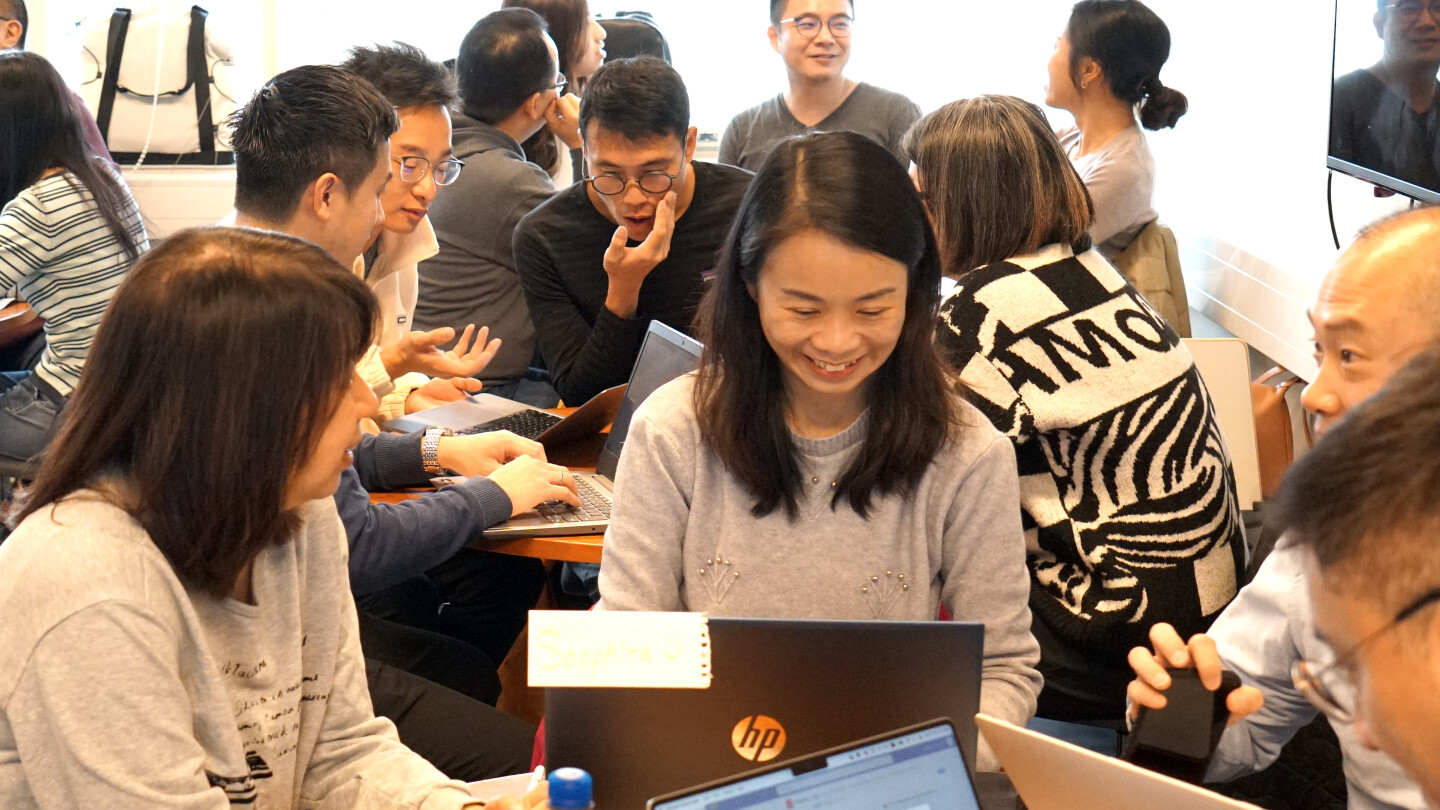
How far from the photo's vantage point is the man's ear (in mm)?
2143

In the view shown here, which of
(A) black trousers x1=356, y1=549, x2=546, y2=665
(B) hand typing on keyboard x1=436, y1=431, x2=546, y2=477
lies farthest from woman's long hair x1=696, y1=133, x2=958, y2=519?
(A) black trousers x1=356, y1=549, x2=546, y2=665

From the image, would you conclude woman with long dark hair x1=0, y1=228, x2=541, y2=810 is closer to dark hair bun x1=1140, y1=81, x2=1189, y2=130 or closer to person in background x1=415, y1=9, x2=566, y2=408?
person in background x1=415, y1=9, x2=566, y2=408

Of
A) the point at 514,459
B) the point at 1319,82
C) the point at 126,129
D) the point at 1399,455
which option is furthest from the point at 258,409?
the point at 126,129

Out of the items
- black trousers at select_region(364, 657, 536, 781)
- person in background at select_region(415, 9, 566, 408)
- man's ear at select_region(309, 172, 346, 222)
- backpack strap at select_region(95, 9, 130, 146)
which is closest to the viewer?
black trousers at select_region(364, 657, 536, 781)

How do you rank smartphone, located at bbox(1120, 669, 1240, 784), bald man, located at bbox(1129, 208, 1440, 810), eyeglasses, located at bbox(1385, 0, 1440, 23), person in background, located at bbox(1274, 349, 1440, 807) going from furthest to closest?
eyeglasses, located at bbox(1385, 0, 1440, 23) → bald man, located at bbox(1129, 208, 1440, 810) → smartphone, located at bbox(1120, 669, 1240, 784) → person in background, located at bbox(1274, 349, 1440, 807)

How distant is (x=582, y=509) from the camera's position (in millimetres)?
2090

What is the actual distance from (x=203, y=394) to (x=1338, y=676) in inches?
34.7

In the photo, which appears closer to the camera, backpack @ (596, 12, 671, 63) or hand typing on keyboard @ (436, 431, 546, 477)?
hand typing on keyboard @ (436, 431, 546, 477)

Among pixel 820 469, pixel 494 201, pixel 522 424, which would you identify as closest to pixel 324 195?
pixel 522 424

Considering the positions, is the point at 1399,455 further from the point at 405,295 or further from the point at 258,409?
the point at 405,295

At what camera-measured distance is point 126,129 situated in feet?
15.6

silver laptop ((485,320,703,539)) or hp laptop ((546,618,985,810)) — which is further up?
hp laptop ((546,618,985,810))

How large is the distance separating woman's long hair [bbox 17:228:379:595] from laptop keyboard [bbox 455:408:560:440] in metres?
1.20

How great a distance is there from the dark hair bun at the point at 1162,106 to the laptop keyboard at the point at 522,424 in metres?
1.96
